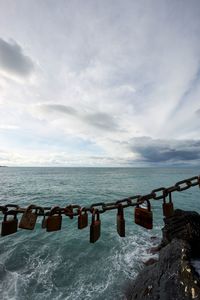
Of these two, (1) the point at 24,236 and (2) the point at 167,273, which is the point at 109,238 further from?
(2) the point at 167,273

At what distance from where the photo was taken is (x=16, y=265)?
10.8 meters

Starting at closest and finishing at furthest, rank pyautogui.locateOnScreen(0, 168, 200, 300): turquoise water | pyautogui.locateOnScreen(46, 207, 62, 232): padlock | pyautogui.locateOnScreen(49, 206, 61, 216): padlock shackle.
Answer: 1. pyautogui.locateOnScreen(49, 206, 61, 216): padlock shackle
2. pyautogui.locateOnScreen(46, 207, 62, 232): padlock
3. pyautogui.locateOnScreen(0, 168, 200, 300): turquoise water

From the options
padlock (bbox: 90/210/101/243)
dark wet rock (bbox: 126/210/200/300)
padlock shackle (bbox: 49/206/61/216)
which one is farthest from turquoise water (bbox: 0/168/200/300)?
padlock shackle (bbox: 49/206/61/216)

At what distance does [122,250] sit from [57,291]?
584 cm

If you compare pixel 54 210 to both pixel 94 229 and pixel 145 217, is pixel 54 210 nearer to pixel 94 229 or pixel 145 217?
pixel 94 229

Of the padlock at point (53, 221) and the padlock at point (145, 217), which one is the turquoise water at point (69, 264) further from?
the padlock at point (53, 221)

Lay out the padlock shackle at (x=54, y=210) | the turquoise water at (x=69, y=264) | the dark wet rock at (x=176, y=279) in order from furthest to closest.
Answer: the turquoise water at (x=69, y=264) → the dark wet rock at (x=176, y=279) → the padlock shackle at (x=54, y=210)

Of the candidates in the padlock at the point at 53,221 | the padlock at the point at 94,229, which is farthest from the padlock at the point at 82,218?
the padlock at the point at 53,221

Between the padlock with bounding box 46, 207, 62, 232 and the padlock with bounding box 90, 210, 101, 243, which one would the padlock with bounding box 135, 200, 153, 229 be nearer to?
the padlock with bounding box 90, 210, 101, 243

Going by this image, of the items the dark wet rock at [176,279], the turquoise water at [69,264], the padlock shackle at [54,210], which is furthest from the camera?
the turquoise water at [69,264]

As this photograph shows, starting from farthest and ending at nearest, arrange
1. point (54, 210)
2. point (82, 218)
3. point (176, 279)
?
point (176, 279) → point (82, 218) → point (54, 210)

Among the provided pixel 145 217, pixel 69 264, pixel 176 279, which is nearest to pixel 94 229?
pixel 145 217

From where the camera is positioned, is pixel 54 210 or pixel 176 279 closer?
pixel 54 210

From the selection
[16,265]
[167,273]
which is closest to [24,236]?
[16,265]
